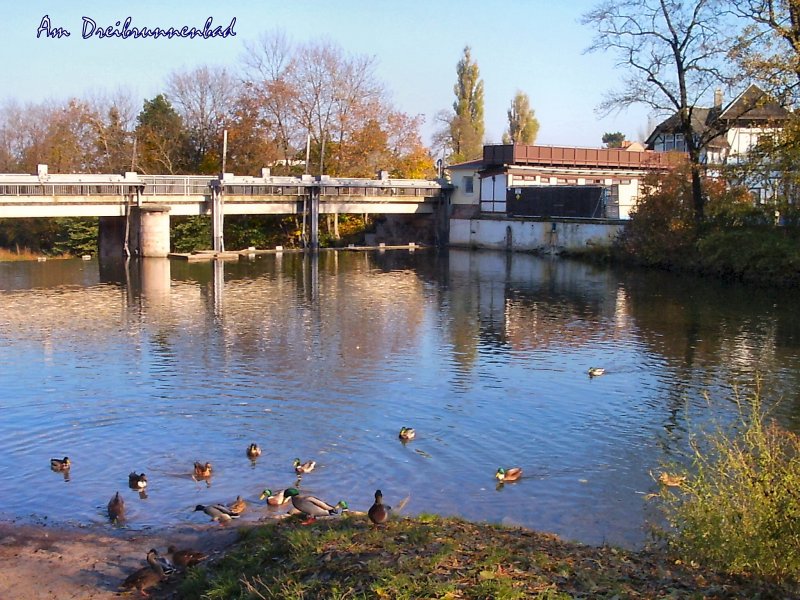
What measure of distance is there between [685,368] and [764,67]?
57.2 feet

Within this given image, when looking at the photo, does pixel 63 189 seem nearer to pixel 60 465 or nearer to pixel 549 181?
pixel 549 181

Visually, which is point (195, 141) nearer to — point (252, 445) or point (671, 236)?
point (671, 236)

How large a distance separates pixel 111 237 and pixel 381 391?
1481 inches

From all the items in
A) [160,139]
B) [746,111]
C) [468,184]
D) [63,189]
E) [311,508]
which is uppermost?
[160,139]

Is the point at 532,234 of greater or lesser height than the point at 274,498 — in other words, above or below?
above

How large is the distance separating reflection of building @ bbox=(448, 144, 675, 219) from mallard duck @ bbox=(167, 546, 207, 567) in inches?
1803

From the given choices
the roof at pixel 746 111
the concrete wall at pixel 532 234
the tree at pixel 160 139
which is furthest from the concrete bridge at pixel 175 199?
the roof at pixel 746 111

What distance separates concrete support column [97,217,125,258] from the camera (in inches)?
2035

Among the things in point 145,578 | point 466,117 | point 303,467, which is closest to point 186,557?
point 145,578

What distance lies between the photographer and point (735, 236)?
38.9 meters

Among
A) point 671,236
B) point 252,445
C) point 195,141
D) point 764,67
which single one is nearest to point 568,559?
point 252,445

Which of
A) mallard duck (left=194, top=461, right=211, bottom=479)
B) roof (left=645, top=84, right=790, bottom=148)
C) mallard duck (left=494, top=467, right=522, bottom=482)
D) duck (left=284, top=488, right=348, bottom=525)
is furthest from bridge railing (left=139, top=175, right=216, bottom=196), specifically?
duck (left=284, top=488, right=348, bottom=525)

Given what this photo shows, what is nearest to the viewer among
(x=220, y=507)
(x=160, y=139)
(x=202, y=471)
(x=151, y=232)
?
(x=220, y=507)

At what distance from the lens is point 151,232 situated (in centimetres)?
4906
